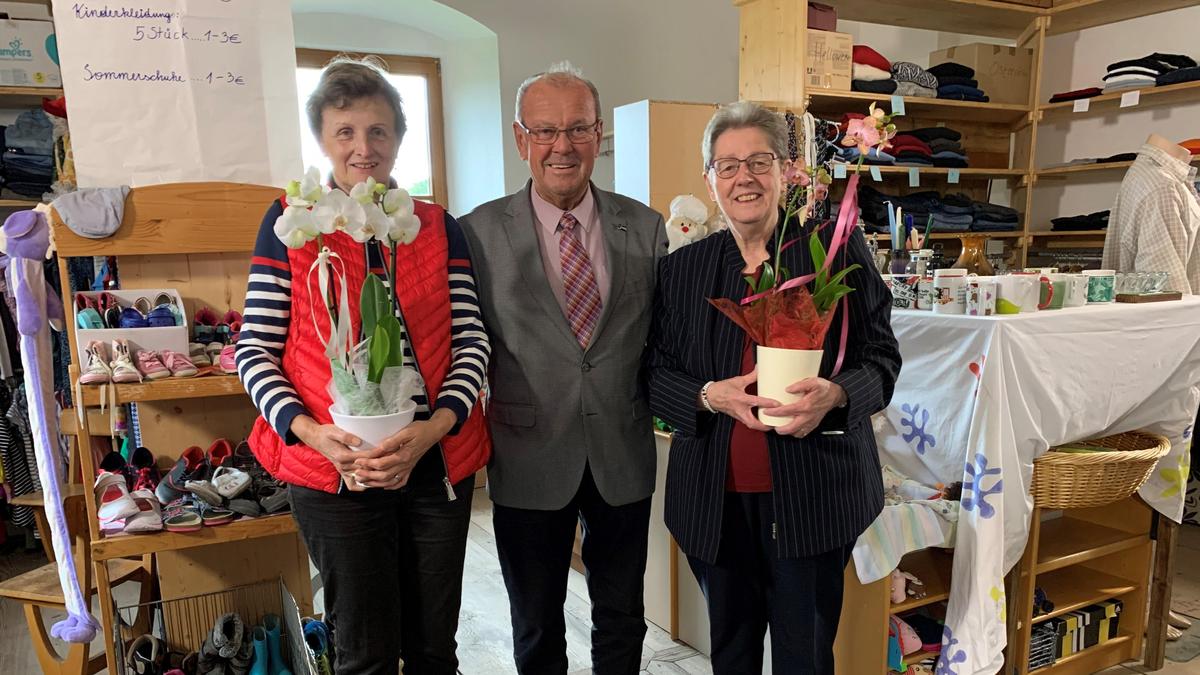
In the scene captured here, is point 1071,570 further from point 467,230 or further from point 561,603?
point 467,230

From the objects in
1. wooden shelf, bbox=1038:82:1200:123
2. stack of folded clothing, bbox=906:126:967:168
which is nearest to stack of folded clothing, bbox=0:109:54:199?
stack of folded clothing, bbox=906:126:967:168

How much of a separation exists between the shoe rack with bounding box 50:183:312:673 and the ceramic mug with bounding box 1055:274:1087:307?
2147mm

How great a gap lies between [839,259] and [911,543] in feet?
3.02

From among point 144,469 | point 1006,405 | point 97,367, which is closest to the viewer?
point 97,367

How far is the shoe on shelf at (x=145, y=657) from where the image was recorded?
6.03ft

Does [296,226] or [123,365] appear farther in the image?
[123,365]

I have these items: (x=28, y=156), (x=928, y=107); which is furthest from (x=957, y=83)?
(x=28, y=156)

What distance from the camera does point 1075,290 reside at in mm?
2174

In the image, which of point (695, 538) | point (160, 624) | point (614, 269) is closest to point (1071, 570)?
point (695, 538)

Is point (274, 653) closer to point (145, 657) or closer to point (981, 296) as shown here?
point (145, 657)

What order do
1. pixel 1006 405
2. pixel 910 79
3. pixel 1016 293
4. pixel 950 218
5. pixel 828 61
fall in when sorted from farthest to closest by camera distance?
pixel 950 218, pixel 910 79, pixel 828 61, pixel 1016 293, pixel 1006 405

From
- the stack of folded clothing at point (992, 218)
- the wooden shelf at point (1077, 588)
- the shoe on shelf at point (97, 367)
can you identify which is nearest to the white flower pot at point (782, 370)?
the shoe on shelf at point (97, 367)

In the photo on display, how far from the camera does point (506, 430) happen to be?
1534mm

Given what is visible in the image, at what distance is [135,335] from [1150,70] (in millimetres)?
4796
